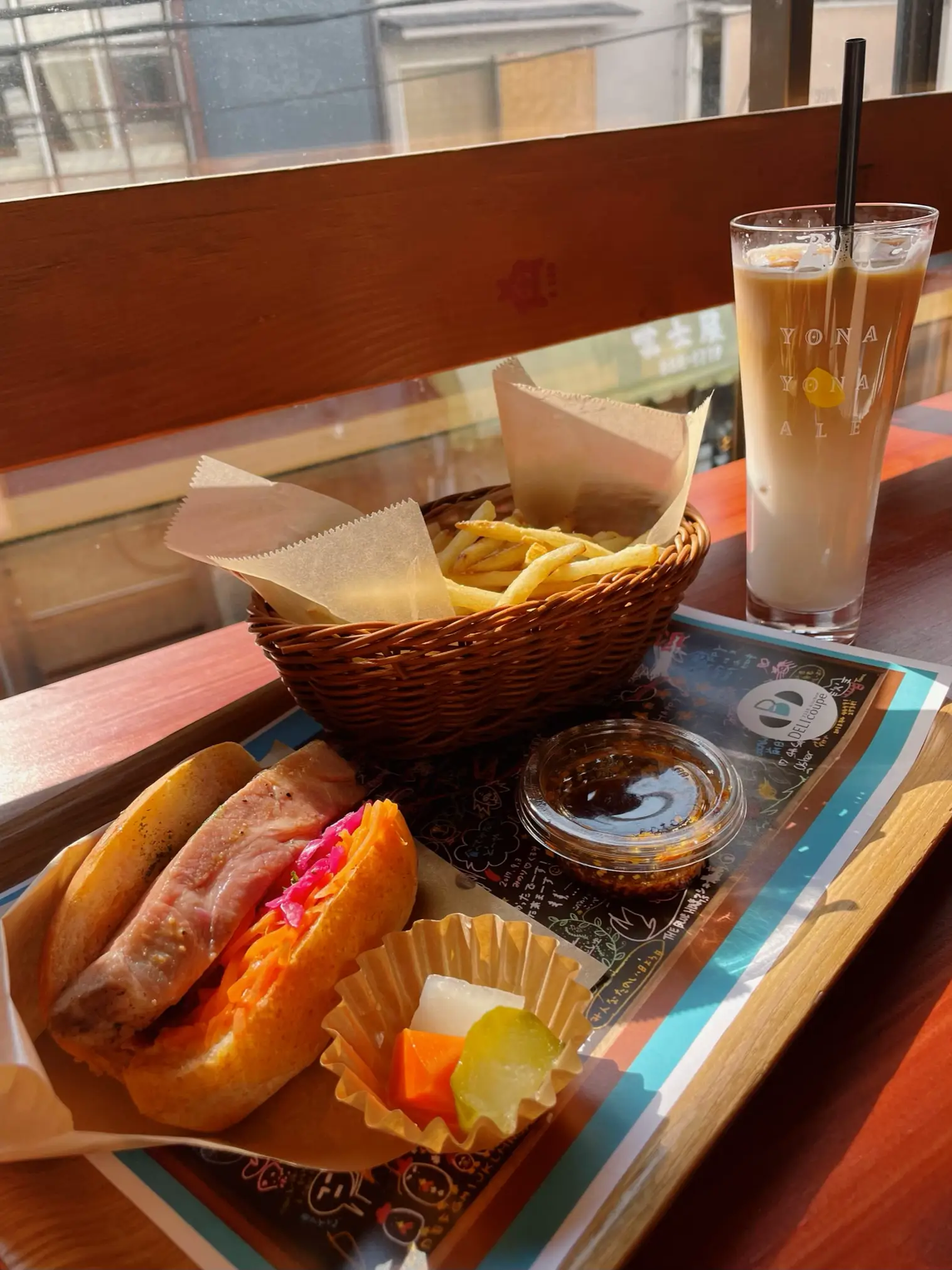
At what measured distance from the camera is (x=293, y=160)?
1.89m

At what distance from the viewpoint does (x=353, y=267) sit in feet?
5.42

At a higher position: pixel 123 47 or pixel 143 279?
pixel 123 47

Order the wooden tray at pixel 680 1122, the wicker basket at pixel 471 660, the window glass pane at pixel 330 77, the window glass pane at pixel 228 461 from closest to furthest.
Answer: the wooden tray at pixel 680 1122
the wicker basket at pixel 471 660
the window glass pane at pixel 330 77
the window glass pane at pixel 228 461

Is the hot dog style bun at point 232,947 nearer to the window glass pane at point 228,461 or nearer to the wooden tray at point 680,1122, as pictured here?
the wooden tray at point 680,1122

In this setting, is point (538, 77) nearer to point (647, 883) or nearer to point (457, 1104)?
point (647, 883)

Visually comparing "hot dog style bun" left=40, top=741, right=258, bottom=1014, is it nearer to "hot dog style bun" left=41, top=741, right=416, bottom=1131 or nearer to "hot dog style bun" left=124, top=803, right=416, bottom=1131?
"hot dog style bun" left=41, top=741, right=416, bottom=1131

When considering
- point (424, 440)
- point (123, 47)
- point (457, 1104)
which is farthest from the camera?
point (424, 440)

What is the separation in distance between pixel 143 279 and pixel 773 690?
112cm

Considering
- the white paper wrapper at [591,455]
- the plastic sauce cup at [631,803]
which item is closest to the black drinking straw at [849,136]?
the white paper wrapper at [591,455]

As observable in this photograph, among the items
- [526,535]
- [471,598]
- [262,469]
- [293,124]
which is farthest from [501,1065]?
[262,469]

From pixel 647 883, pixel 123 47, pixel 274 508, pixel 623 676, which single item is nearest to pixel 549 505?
pixel 623 676

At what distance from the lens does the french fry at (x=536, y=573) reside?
1085 mm

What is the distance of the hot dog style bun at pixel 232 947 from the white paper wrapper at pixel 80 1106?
0.06 ft

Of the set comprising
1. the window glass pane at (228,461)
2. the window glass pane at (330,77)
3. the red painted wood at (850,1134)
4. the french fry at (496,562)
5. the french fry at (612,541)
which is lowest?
the window glass pane at (228,461)
